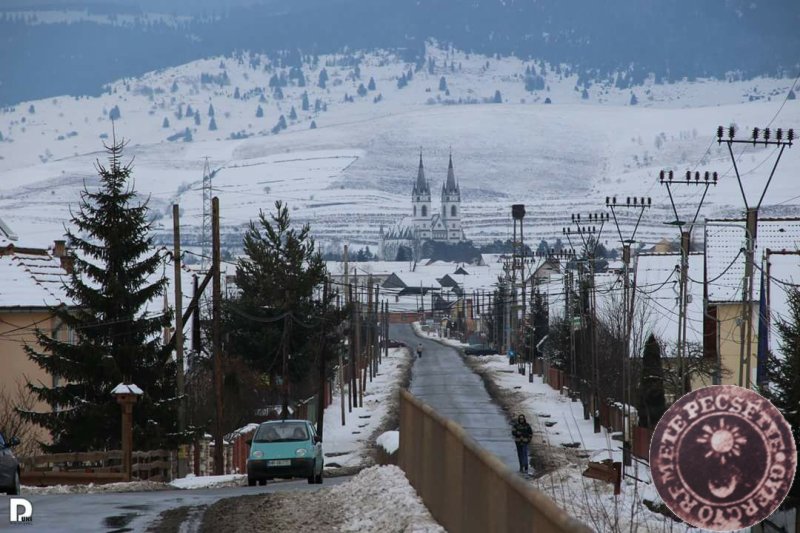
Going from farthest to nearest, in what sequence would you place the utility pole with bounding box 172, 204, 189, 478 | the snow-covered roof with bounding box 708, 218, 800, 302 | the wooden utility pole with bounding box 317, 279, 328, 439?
the wooden utility pole with bounding box 317, 279, 328, 439 < the snow-covered roof with bounding box 708, 218, 800, 302 < the utility pole with bounding box 172, 204, 189, 478

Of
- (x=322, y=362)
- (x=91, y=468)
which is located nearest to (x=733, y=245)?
(x=322, y=362)

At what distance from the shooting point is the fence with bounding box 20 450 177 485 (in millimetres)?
35125

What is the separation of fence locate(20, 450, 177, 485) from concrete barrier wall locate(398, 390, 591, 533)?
14560 millimetres

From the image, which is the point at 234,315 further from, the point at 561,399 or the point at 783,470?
the point at 783,470

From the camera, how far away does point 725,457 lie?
10672mm

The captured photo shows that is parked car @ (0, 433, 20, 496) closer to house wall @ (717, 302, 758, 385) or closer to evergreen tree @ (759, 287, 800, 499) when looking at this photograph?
evergreen tree @ (759, 287, 800, 499)

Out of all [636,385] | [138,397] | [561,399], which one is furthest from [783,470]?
[561,399]

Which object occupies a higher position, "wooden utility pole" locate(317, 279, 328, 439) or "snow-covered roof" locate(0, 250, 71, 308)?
"snow-covered roof" locate(0, 250, 71, 308)

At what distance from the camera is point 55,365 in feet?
135

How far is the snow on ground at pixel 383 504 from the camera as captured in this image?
17266mm

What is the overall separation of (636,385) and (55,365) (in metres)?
26.9

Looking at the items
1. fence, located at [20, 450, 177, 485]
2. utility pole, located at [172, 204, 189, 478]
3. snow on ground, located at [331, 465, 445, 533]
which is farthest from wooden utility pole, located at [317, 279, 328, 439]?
snow on ground, located at [331, 465, 445, 533]

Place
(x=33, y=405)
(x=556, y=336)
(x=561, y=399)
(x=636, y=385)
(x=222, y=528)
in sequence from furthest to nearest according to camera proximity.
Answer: (x=556, y=336)
(x=561, y=399)
(x=636, y=385)
(x=33, y=405)
(x=222, y=528)

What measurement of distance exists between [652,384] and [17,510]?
1436 inches
